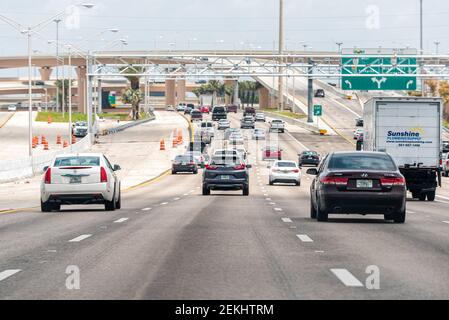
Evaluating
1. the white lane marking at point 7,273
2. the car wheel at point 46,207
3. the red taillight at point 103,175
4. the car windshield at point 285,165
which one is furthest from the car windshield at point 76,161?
the car windshield at point 285,165

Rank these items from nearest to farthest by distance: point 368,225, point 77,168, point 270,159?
1. point 368,225
2. point 77,168
3. point 270,159

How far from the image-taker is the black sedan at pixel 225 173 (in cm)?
3925

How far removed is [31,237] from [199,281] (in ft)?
24.5

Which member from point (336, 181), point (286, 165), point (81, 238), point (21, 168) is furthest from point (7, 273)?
point (21, 168)

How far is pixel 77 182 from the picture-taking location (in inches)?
1057

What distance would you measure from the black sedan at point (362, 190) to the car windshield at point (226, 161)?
16.6m

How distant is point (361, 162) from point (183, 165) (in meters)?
46.6

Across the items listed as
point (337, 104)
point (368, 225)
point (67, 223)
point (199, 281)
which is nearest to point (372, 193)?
point (368, 225)

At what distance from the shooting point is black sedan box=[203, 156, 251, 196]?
39250 mm

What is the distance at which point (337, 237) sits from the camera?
18.2 metres

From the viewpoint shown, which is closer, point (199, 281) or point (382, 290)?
point (382, 290)

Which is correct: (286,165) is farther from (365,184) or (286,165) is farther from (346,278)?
(346,278)
